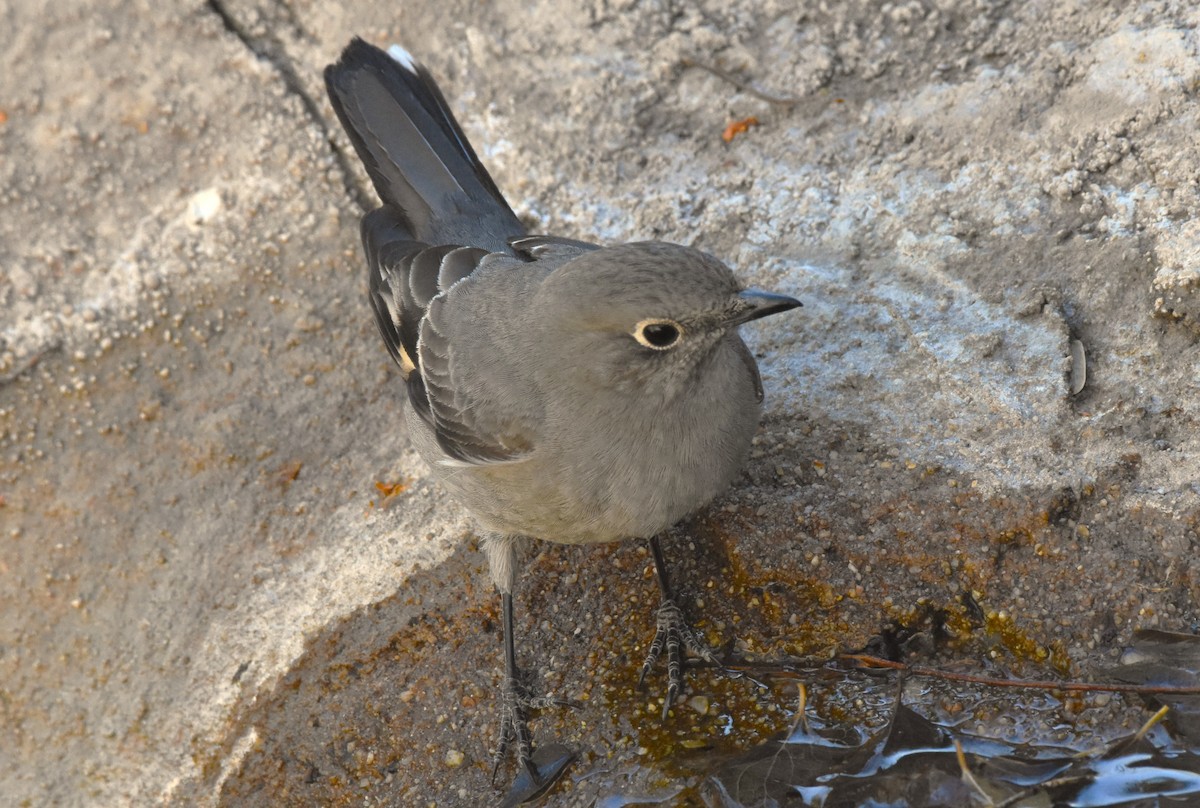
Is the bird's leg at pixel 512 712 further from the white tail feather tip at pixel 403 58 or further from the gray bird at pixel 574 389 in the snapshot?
the white tail feather tip at pixel 403 58

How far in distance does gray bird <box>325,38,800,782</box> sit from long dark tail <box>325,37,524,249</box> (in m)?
0.29

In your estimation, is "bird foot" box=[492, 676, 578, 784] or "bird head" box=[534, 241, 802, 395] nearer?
"bird head" box=[534, 241, 802, 395]

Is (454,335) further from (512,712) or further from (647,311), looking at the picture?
(512,712)

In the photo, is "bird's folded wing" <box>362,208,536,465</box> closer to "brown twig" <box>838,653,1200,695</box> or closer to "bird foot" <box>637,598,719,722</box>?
"bird foot" <box>637,598,719,722</box>

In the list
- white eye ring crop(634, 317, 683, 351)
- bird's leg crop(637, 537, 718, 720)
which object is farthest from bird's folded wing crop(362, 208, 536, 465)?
bird's leg crop(637, 537, 718, 720)

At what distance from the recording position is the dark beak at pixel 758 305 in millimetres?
3645

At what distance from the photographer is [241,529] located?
5223 mm

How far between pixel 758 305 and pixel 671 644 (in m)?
1.30

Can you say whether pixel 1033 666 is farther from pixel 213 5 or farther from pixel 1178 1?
pixel 213 5

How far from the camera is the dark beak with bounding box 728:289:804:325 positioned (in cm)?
364

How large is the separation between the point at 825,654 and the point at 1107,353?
1605 mm

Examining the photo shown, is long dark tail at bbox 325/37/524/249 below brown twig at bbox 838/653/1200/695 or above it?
above

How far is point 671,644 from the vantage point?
408cm

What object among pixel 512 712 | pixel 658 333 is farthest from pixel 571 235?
pixel 512 712
